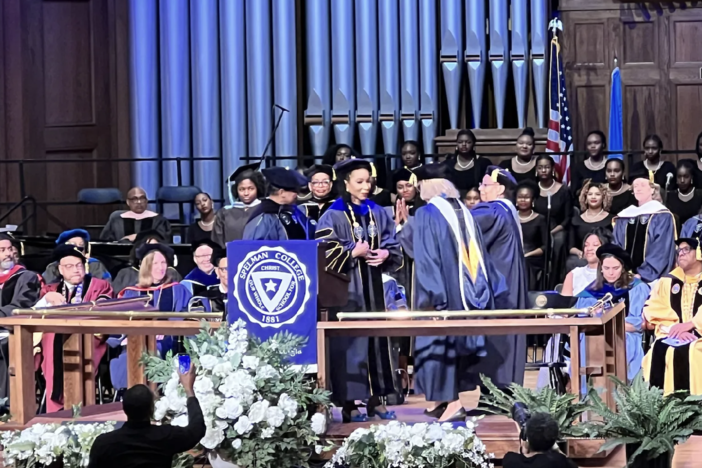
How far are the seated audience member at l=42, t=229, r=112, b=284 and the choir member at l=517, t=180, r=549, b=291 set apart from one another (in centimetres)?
326

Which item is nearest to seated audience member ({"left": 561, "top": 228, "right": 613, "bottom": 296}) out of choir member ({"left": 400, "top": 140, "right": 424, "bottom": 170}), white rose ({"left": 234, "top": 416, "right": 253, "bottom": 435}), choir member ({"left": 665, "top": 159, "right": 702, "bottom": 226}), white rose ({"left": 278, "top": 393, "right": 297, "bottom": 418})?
choir member ({"left": 665, "top": 159, "right": 702, "bottom": 226})

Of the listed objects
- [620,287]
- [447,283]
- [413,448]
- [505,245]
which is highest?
[505,245]

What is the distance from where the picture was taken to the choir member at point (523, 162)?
1097 cm

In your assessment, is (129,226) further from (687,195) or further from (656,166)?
(687,195)

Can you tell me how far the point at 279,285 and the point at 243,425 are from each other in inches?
26.7

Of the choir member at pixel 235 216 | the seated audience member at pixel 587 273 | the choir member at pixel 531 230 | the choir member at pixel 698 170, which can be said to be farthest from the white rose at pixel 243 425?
the choir member at pixel 698 170

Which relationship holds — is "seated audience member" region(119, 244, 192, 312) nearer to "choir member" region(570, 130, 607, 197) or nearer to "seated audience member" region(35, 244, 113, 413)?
"seated audience member" region(35, 244, 113, 413)

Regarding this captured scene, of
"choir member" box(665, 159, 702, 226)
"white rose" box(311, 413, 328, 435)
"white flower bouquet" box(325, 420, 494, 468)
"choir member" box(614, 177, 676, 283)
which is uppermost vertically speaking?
"choir member" box(665, 159, 702, 226)

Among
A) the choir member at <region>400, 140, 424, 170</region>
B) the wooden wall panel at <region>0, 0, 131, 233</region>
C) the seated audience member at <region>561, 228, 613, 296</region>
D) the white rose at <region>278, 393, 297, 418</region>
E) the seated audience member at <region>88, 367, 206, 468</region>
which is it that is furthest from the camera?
the wooden wall panel at <region>0, 0, 131, 233</region>

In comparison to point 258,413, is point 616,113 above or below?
above

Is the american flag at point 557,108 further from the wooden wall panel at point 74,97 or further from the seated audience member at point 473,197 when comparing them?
the wooden wall panel at point 74,97

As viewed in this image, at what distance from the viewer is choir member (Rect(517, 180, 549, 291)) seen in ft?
33.2

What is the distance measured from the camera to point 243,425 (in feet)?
18.3

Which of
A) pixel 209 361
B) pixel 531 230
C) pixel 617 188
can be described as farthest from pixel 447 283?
pixel 617 188
